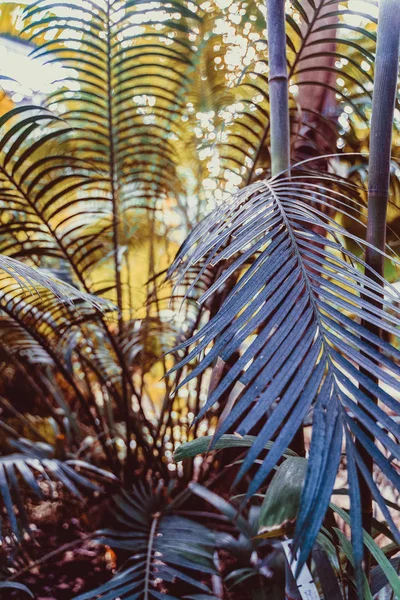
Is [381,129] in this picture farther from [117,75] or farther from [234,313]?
Answer: [117,75]

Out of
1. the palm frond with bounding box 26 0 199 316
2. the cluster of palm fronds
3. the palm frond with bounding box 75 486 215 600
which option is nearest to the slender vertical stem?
the cluster of palm fronds

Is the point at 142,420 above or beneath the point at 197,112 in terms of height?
beneath

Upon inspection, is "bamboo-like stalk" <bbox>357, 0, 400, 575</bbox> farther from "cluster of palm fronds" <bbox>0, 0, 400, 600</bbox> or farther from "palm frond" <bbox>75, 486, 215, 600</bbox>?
"palm frond" <bbox>75, 486, 215, 600</bbox>

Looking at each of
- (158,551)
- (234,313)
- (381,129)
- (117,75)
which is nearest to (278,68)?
(381,129)

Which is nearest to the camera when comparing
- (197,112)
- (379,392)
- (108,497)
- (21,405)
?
(379,392)

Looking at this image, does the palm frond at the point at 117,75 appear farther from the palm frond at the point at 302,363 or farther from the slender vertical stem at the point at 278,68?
the palm frond at the point at 302,363

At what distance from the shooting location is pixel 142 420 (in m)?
1.42

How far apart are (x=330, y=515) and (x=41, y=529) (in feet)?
3.43

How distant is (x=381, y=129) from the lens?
51 centimetres

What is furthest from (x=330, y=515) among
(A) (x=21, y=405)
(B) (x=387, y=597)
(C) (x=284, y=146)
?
(A) (x=21, y=405)

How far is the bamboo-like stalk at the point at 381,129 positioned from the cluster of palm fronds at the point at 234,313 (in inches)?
1.5

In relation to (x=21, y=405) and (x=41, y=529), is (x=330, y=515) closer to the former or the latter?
(x=41, y=529)

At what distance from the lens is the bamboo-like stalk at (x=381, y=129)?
1.60 ft

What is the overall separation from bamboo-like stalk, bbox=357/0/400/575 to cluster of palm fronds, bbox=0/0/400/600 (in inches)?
1.5
